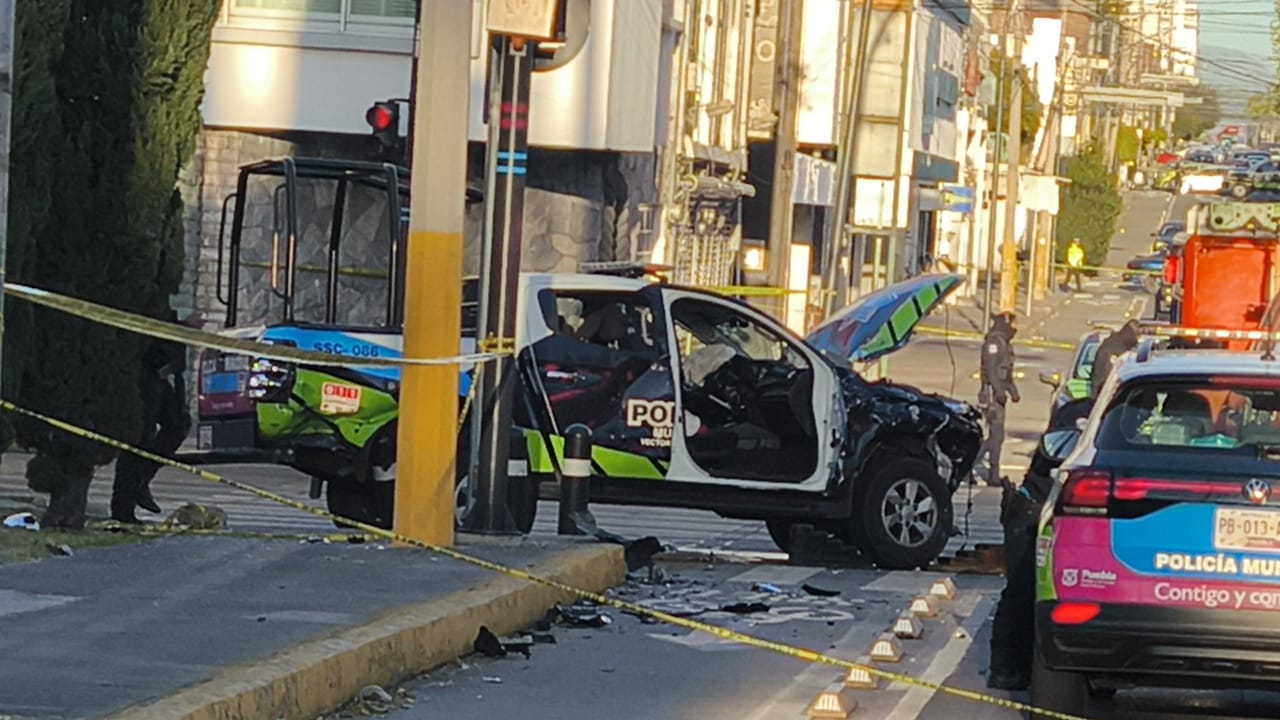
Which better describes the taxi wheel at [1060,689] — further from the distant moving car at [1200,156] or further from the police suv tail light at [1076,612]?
the distant moving car at [1200,156]

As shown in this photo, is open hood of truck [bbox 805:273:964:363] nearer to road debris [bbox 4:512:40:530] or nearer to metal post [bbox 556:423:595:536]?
metal post [bbox 556:423:595:536]

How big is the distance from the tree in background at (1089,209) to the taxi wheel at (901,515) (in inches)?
2555

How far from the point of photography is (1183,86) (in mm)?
127375

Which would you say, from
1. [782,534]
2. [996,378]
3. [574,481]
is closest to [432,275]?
[574,481]

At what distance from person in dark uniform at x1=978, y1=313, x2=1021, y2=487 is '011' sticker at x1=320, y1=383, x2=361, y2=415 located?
42.7ft

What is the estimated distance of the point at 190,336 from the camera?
33.0 feet

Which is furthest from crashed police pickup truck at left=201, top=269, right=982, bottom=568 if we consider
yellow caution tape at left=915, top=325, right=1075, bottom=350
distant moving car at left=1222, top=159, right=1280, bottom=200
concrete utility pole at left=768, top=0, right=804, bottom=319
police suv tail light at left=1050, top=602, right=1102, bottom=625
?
distant moving car at left=1222, top=159, right=1280, bottom=200

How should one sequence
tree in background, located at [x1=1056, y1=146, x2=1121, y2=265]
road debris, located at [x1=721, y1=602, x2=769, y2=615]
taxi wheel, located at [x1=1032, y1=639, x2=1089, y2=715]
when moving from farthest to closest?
tree in background, located at [x1=1056, y1=146, x2=1121, y2=265], road debris, located at [x1=721, y1=602, x2=769, y2=615], taxi wheel, located at [x1=1032, y1=639, x2=1089, y2=715]

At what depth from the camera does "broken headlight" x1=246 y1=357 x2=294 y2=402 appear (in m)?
16.0

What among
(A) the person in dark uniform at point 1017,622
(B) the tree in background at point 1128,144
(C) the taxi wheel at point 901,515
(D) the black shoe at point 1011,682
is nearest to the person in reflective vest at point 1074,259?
(B) the tree in background at point 1128,144

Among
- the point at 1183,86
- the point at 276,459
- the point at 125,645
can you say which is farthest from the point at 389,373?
the point at 1183,86

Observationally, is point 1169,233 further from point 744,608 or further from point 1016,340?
point 744,608

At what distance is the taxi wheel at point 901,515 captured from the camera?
54.1 feet

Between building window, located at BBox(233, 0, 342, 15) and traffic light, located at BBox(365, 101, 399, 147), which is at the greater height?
building window, located at BBox(233, 0, 342, 15)
